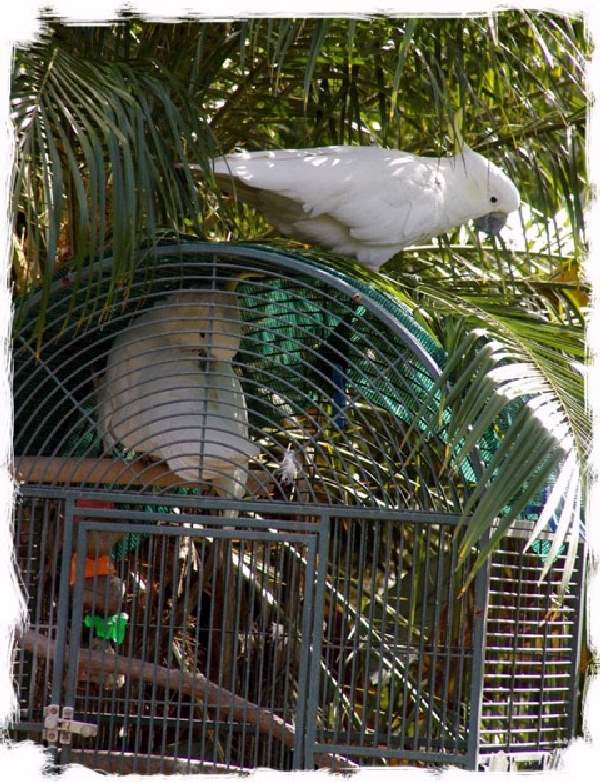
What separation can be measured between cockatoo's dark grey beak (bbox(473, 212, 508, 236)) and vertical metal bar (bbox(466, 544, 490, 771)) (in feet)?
4.14

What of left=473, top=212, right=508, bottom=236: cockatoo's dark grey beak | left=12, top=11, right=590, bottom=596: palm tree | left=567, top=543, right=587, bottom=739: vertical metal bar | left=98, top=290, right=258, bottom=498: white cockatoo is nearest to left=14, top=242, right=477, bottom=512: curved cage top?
left=98, top=290, right=258, bottom=498: white cockatoo

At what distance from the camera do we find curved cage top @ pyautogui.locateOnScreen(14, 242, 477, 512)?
3.20m

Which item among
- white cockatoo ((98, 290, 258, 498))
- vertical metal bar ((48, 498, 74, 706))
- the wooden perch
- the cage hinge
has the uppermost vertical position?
white cockatoo ((98, 290, 258, 498))

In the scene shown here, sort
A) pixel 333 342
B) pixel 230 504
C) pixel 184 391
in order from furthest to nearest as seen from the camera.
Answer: pixel 333 342, pixel 184 391, pixel 230 504

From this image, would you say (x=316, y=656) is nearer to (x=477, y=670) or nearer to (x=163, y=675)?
(x=477, y=670)

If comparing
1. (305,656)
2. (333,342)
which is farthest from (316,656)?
(333,342)

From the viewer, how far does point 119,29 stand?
3943 millimetres

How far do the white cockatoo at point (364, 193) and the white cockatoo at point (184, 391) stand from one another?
1.09 ft

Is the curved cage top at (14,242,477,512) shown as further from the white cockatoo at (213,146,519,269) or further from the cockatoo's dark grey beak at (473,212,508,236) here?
the cockatoo's dark grey beak at (473,212,508,236)

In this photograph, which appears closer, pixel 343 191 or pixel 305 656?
pixel 305 656

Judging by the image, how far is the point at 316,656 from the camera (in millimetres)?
3010

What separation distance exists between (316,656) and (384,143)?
7.08ft

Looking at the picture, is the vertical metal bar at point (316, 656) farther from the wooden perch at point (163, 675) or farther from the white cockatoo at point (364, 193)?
the white cockatoo at point (364, 193)

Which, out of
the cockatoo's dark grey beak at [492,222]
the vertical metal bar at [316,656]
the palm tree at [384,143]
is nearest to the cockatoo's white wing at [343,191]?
the palm tree at [384,143]
